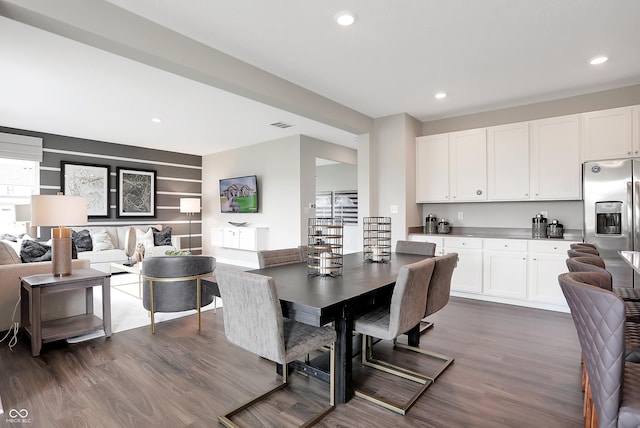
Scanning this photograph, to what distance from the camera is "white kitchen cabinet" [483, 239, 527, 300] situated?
162 inches

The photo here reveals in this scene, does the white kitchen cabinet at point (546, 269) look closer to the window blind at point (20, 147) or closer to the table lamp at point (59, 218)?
the table lamp at point (59, 218)

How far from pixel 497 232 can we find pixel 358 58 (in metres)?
3.14

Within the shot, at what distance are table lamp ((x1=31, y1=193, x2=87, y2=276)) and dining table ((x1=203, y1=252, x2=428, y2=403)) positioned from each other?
1689 millimetres

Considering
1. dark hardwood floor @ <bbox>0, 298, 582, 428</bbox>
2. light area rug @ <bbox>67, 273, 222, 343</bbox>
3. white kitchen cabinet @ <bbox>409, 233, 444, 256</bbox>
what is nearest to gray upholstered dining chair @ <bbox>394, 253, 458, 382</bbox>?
dark hardwood floor @ <bbox>0, 298, 582, 428</bbox>

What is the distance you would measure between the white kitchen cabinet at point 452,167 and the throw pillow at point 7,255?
4851mm

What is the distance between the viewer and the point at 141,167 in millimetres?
7363

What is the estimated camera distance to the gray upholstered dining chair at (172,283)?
11.1 feet

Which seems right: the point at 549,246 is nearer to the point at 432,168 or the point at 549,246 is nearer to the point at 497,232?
the point at 497,232

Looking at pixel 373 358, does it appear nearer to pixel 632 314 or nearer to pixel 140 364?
pixel 632 314

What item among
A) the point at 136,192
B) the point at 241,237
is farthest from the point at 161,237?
the point at 241,237

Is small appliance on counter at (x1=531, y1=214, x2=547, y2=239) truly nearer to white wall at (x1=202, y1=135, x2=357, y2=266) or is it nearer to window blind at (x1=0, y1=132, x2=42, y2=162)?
white wall at (x1=202, y1=135, x2=357, y2=266)

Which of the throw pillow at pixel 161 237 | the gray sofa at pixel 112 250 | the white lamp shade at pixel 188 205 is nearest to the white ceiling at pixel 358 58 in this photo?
the gray sofa at pixel 112 250

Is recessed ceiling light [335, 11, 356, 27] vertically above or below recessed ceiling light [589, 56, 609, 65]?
above

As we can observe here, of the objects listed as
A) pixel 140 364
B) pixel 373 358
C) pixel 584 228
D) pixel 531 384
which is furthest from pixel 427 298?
pixel 584 228
